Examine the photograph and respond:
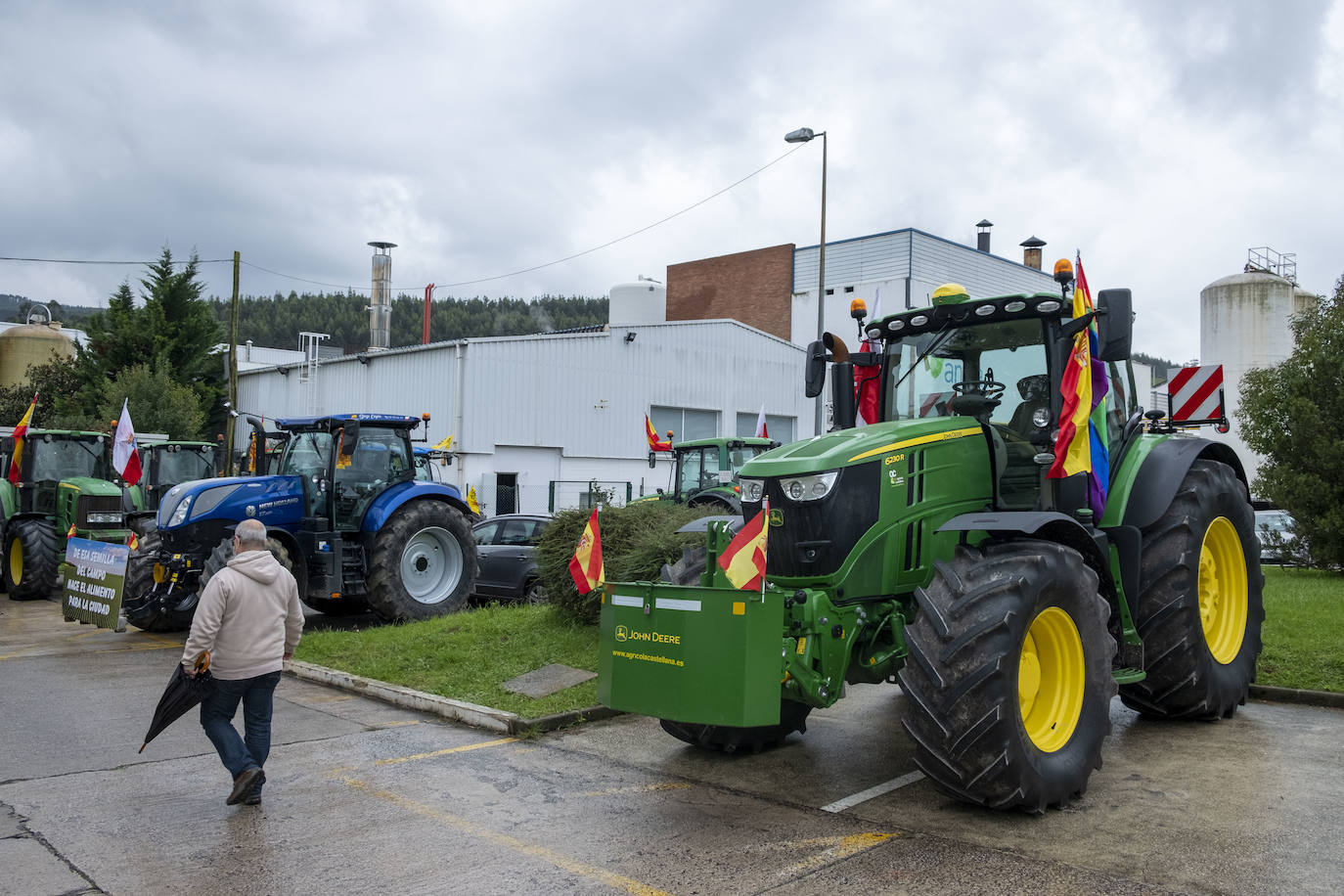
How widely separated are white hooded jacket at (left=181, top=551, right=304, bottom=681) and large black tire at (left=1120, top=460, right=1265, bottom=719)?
5680 mm

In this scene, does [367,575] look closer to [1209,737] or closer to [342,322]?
[1209,737]

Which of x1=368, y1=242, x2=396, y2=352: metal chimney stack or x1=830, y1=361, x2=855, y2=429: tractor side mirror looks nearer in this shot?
x1=830, y1=361, x2=855, y2=429: tractor side mirror

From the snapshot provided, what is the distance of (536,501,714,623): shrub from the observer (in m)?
10.3

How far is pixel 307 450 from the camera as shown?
1332 centimetres

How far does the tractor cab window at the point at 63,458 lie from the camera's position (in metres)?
17.8

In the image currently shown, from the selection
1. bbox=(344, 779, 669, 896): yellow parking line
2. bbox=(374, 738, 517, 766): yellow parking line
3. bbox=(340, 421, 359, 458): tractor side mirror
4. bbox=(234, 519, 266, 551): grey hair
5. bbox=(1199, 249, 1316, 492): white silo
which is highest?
bbox=(1199, 249, 1316, 492): white silo

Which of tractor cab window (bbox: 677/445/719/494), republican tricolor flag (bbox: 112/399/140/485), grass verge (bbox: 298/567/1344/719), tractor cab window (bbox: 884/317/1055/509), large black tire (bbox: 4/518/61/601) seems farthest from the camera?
tractor cab window (bbox: 677/445/719/494)

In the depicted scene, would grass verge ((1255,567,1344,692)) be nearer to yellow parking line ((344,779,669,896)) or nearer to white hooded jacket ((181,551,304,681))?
yellow parking line ((344,779,669,896))

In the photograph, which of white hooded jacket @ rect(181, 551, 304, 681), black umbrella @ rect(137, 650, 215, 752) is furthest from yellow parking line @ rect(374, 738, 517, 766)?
black umbrella @ rect(137, 650, 215, 752)

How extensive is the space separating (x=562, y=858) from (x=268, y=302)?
92.2 meters

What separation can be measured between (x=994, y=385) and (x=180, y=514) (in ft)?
30.5

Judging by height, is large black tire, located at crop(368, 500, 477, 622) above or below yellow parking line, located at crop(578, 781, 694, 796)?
above

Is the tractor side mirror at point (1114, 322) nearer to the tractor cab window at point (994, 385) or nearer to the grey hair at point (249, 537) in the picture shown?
the tractor cab window at point (994, 385)

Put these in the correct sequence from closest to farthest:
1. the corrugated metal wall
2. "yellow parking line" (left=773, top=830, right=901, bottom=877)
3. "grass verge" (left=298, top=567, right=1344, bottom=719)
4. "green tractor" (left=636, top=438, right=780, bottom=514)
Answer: "yellow parking line" (left=773, top=830, right=901, bottom=877)
"grass verge" (left=298, top=567, right=1344, bottom=719)
"green tractor" (left=636, top=438, right=780, bottom=514)
the corrugated metal wall
